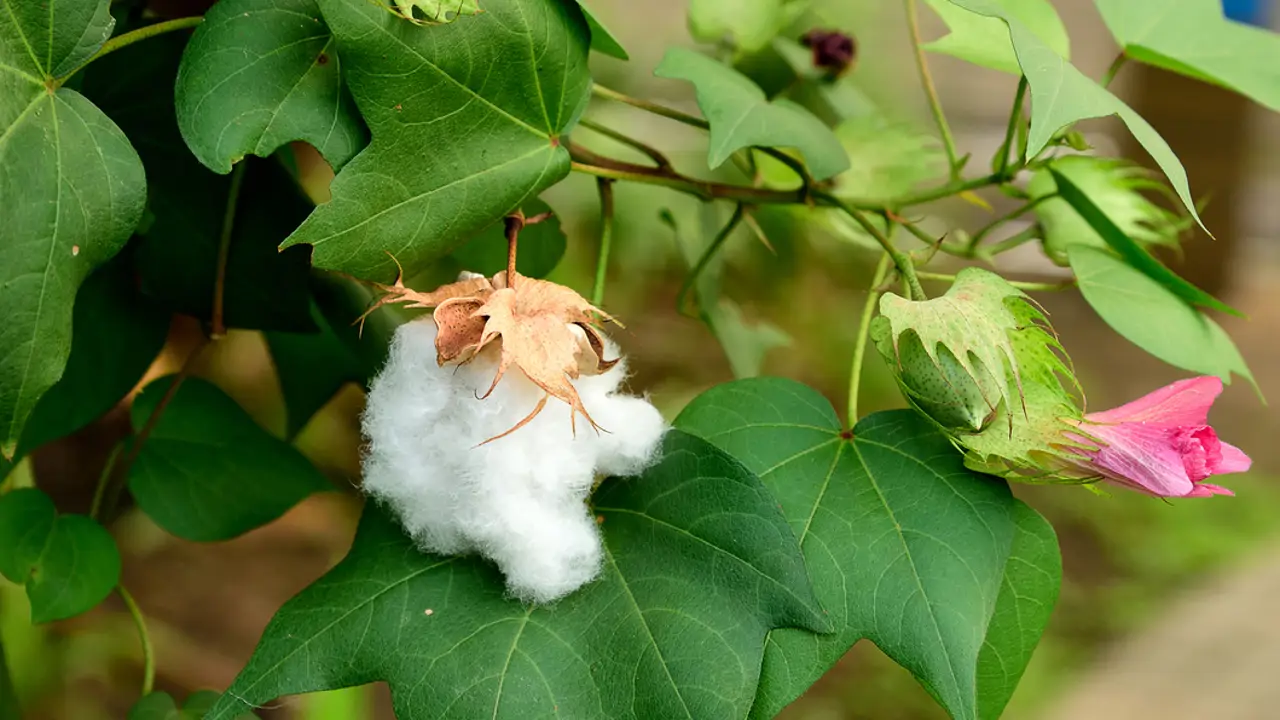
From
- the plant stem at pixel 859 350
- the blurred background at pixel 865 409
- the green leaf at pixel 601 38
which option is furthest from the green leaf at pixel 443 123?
the blurred background at pixel 865 409

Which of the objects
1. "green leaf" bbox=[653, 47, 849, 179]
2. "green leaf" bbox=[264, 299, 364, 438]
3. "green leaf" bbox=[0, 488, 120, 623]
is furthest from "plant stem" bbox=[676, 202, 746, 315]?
"green leaf" bbox=[0, 488, 120, 623]

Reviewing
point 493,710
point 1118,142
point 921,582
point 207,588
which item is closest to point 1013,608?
point 921,582

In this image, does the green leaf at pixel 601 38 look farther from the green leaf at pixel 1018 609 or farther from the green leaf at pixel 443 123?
the green leaf at pixel 1018 609

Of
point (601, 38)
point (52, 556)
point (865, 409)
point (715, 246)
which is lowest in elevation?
point (865, 409)

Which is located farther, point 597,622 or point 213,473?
point 213,473

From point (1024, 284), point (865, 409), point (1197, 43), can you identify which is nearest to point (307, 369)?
point (1024, 284)

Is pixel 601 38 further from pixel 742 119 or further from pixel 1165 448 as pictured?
pixel 1165 448

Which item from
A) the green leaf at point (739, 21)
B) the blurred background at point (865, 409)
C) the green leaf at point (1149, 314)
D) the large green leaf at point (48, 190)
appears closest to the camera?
→ the large green leaf at point (48, 190)

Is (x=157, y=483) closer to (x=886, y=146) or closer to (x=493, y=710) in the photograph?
(x=493, y=710)
